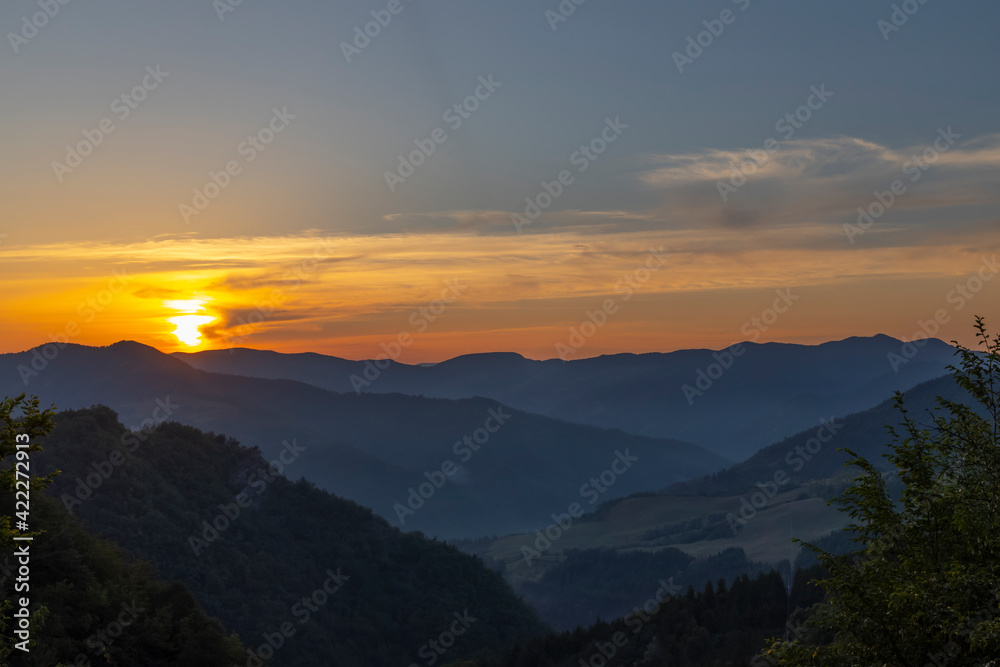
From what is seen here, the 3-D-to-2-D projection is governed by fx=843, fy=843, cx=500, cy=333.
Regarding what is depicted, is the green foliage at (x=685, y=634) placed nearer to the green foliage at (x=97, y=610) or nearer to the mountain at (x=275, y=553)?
the mountain at (x=275, y=553)

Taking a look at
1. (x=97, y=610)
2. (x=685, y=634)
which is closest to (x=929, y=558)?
(x=97, y=610)

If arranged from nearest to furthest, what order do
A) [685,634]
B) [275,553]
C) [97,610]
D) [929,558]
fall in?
[929,558], [97,610], [685,634], [275,553]

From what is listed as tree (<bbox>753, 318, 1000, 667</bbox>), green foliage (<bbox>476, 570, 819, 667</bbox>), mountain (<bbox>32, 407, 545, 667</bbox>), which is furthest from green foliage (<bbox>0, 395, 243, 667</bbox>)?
green foliage (<bbox>476, 570, 819, 667</bbox>)

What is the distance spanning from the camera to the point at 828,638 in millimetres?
45312

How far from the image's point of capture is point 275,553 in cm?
9544

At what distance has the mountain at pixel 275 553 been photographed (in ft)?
263

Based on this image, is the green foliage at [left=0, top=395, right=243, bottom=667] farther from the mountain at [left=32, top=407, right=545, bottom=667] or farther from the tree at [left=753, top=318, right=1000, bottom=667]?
the mountain at [left=32, top=407, right=545, bottom=667]

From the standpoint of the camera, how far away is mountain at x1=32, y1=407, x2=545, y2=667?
3159 inches

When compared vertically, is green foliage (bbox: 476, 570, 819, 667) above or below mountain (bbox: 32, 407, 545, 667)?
below

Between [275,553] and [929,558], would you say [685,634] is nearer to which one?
[275,553]

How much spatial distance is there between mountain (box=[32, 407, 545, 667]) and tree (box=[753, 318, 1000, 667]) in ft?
203

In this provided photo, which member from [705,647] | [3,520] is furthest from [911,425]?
[705,647]

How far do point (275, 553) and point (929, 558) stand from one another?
87.1m

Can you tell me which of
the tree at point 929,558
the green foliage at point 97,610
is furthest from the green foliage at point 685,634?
the tree at point 929,558
